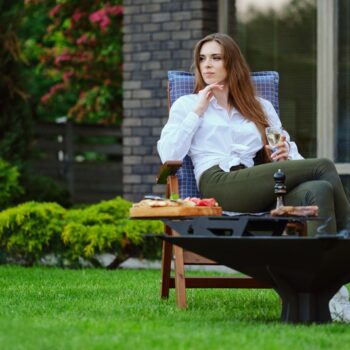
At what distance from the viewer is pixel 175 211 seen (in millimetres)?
5258

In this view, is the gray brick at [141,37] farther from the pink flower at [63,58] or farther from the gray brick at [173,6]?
the pink flower at [63,58]

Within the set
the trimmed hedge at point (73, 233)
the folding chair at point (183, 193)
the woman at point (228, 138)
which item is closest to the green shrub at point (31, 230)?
the trimmed hedge at point (73, 233)

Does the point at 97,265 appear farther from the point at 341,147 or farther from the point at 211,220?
the point at 211,220

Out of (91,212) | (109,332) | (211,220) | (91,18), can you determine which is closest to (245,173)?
(211,220)

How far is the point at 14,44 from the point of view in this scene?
1132 cm

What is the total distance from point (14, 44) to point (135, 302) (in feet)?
19.1

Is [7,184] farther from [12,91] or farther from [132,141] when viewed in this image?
[12,91]

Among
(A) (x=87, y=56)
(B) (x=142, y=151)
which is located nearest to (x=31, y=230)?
(B) (x=142, y=151)

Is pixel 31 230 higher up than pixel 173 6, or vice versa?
pixel 173 6

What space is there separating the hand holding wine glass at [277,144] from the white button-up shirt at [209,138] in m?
0.21

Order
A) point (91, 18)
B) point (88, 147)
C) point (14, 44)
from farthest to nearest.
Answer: point (88, 147)
point (91, 18)
point (14, 44)

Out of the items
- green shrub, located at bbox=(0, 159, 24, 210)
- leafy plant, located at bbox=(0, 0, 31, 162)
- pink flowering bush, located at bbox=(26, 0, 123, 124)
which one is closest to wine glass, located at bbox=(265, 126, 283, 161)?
green shrub, located at bbox=(0, 159, 24, 210)

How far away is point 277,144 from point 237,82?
1.87 ft

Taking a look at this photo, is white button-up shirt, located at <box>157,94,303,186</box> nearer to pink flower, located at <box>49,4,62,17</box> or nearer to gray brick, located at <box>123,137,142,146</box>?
gray brick, located at <box>123,137,142,146</box>
